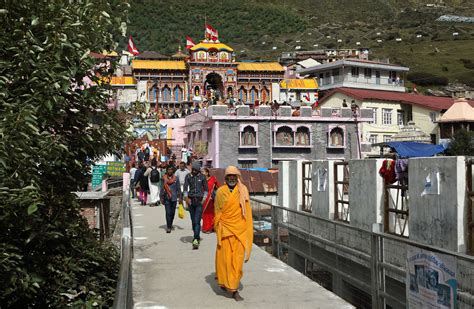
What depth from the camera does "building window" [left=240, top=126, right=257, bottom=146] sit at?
43.0 metres

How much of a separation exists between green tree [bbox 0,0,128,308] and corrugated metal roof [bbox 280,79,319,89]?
191 feet

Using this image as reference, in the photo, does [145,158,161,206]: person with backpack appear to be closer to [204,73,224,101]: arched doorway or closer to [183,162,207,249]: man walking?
[183,162,207,249]: man walking

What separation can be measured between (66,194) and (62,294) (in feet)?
4.83

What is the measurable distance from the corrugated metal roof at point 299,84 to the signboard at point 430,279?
61137mm

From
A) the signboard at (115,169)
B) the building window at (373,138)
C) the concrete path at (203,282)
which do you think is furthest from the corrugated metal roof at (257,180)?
the building window at (373,138)

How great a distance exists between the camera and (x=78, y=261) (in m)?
9.48

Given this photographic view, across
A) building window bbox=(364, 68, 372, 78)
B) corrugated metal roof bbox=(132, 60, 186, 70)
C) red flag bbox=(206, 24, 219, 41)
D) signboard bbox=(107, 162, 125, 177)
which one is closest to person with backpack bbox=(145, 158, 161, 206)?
signboard bbox=(107, 162, 125, 177)

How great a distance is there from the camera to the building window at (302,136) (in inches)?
1746

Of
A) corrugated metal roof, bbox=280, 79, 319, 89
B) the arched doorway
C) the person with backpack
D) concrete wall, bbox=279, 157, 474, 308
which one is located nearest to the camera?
concrete wall, bbox=279, 157, 474, 308

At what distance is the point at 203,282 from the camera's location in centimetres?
998

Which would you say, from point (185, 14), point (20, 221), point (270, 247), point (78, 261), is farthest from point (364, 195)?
point (185, 14)

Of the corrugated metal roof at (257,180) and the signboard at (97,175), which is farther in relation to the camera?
the signboard at (97,175)

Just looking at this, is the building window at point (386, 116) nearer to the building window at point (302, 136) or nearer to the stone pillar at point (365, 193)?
the building window at point (302, 136)

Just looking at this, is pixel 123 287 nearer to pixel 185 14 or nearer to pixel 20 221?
pixel 20 221
